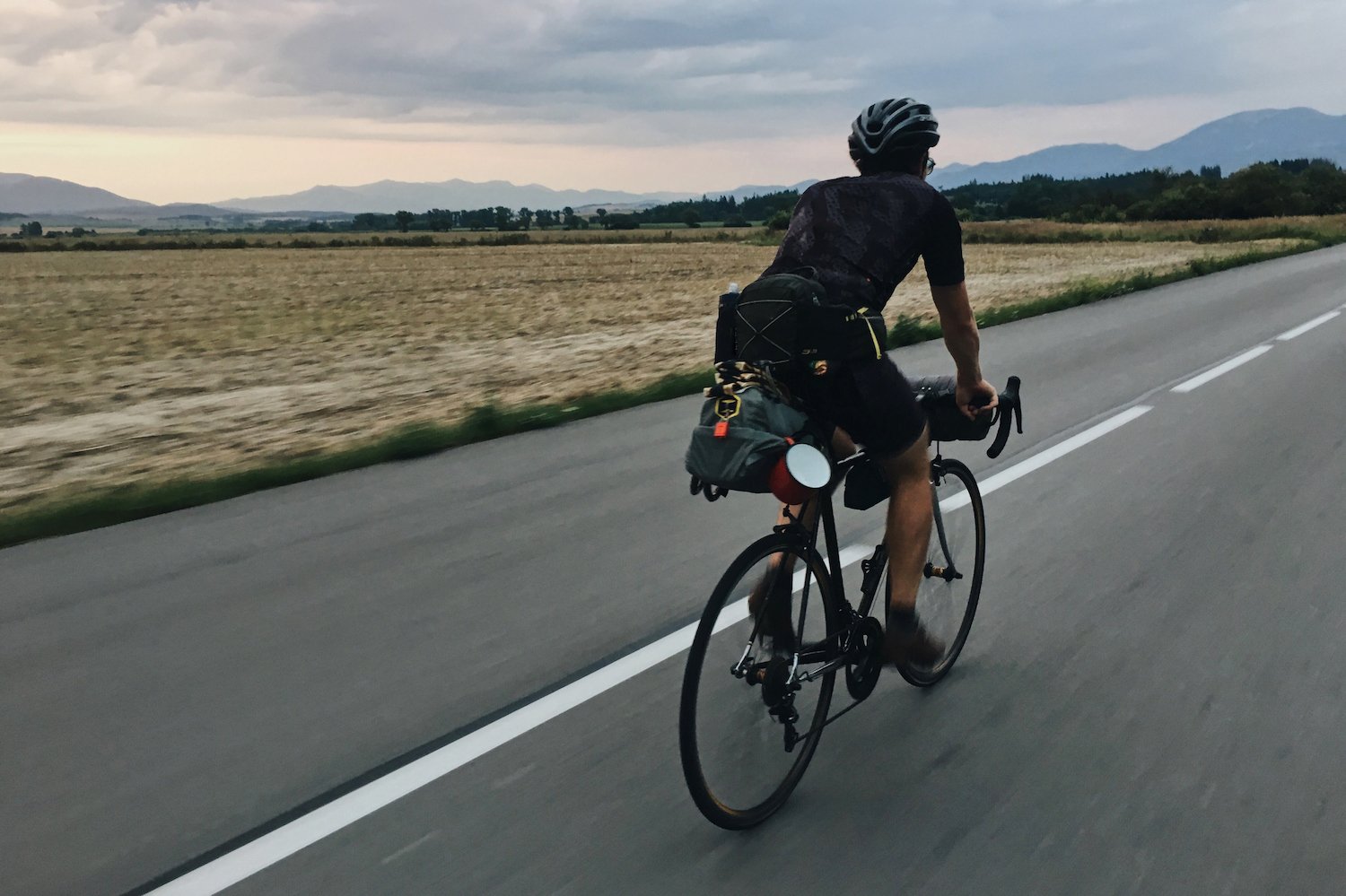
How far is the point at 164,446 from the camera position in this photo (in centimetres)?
943

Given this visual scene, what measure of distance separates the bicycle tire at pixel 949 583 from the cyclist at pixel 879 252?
542mm

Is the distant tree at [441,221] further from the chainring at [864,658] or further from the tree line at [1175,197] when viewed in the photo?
the chainring at [864,658]

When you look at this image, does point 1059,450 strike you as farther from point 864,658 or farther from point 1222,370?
point 864,658

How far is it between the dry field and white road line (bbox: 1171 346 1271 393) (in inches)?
218

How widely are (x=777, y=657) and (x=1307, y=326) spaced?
14.5 meters

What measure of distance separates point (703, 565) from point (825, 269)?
2583 mm

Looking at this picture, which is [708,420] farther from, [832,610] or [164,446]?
[164,446]

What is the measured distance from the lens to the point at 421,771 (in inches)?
139

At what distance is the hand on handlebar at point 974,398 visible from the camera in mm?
3623

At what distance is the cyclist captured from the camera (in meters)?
3.24

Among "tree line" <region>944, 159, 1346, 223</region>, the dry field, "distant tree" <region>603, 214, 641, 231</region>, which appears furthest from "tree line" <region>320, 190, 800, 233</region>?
the dry field

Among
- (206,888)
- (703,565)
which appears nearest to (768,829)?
(206,888)

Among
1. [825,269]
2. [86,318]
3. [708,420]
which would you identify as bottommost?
[86,318]

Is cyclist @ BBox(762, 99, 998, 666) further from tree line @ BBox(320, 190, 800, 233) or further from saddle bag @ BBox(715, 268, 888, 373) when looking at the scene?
tree line @ BBox(320, 190, 800, 233)
